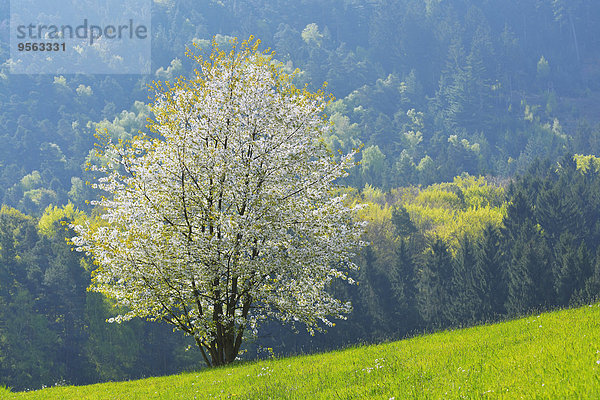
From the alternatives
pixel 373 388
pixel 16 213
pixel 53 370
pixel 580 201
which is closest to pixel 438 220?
pixel 580 201

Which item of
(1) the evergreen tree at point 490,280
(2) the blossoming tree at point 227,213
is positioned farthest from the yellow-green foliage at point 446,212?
(2) the blossoming tree at point 227,213

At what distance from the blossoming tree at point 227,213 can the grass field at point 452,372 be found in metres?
4.18

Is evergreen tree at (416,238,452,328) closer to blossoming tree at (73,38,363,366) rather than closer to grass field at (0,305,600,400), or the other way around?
blossoming tree at (73,38,363,366)

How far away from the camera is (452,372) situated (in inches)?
345

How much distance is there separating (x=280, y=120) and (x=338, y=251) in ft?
16.0

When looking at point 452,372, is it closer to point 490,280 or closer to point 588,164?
point 490,280

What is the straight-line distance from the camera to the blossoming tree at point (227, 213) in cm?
1800

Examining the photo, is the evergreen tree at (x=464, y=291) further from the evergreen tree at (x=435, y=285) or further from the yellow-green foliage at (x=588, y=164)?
the yellow-green foliage at (x=588, y=164)

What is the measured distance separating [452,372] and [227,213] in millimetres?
11389

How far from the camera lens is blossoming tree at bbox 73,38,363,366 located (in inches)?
709

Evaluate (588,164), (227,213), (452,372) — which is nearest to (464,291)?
(227,213)

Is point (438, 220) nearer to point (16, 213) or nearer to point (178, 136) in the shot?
point (16, 213)

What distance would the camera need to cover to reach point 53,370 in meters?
72.0

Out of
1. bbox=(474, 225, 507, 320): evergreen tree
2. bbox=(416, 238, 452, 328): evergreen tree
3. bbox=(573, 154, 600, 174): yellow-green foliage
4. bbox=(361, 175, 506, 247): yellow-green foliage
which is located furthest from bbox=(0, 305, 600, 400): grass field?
bbox=(573, 154, 600, 174): yellow-green foliage
